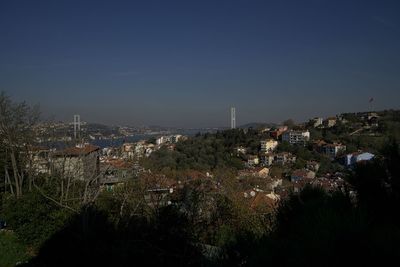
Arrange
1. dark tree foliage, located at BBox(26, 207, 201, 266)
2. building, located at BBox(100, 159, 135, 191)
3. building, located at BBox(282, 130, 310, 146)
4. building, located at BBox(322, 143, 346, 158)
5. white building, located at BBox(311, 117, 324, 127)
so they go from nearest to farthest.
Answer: dark tree foliage, located at BBox(26, 207, 201, 266) → building, located at BBox(100, 159, 135, 191) → building, located at BBox(322, 143, 346, 158) → building, located at BBox(282, 130, 310, 146) → white building, located at BBox(311, 117, 324, 127)

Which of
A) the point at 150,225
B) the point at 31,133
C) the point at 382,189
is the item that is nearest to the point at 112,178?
the point at 31,133

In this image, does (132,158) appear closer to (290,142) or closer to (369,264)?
(369,264)

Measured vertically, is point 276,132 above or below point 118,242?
below

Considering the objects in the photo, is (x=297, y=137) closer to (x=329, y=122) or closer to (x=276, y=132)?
(x=276, y=132)

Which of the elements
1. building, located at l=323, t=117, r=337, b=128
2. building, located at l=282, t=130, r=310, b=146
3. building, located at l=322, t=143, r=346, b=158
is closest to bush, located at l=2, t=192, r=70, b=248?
building, located at l=322, t=143, r=346, b=158

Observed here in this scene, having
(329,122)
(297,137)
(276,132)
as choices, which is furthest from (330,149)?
(276,132)

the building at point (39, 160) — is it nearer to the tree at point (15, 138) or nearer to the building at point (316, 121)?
the tree at point (15, 138)

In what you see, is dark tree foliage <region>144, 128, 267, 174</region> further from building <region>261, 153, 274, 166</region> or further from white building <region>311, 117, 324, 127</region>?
white building <region>311, 117, 324, 127</region>
